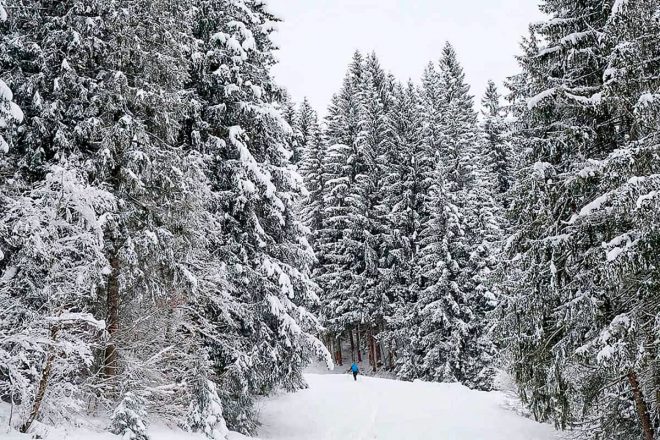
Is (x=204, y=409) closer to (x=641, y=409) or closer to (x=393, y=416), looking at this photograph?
(x=393, y=416)

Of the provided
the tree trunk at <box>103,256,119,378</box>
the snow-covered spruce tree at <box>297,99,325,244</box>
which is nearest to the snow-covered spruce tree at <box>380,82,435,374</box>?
the snow-covered spruce tree at <box>297,99,325,244</box>

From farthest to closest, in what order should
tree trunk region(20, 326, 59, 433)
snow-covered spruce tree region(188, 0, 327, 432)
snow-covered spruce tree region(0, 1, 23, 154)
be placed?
1. snow-covered spruce tree region(188, 0, 327, 432)
2. snow-covered spruce tree region(0, 1, 23, 154)
3. tree trunk region(20, 326, 59, 433)

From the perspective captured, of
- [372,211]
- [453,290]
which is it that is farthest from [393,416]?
[372,211]

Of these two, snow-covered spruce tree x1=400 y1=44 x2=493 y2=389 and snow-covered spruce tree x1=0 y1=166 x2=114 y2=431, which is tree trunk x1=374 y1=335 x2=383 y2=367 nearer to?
snow-covered spruce tree x1=400 y1=44 x2=493 y2=389

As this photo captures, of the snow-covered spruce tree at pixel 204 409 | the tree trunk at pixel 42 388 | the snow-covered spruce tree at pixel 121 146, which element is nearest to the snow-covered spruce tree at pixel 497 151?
the snow-covered spruce tree at pixel 121 146

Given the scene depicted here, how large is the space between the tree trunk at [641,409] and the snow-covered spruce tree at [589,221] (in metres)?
0.02

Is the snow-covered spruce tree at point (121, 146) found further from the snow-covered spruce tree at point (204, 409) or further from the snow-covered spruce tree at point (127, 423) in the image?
the snow-covered spruce tree at point (127, 423)

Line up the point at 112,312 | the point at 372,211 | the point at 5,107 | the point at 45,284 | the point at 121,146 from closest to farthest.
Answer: the point at 5,107 → the point at 45,284 → the point at 121,146 → the point at 112,312 → the point at 372,211

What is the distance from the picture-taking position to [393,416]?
18.3 meters

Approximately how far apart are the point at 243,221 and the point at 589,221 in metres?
8.91

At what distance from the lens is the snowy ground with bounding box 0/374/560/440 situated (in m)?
16.1

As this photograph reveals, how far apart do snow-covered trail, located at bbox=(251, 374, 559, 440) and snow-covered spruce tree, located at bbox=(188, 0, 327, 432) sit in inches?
61.3

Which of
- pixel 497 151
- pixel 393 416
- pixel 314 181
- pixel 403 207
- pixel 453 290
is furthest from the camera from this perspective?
pixel 314 181

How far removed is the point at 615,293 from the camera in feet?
33.8
